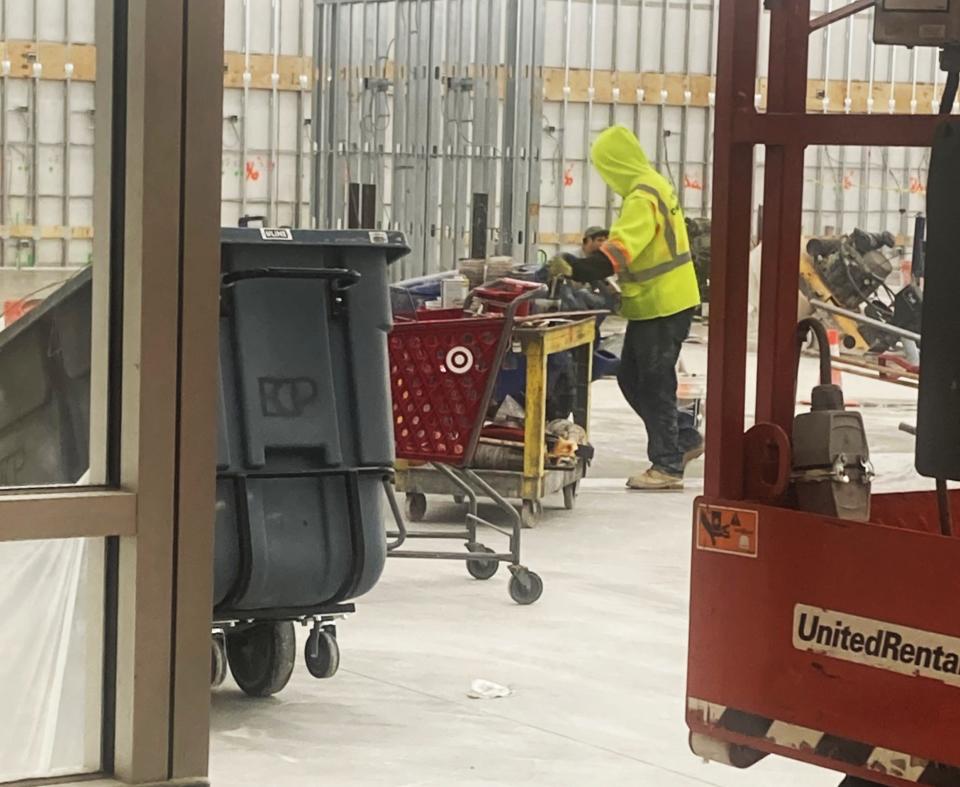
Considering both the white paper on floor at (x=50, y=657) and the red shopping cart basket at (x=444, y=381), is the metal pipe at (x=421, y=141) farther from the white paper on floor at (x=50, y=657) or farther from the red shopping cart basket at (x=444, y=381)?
the white paper on floor at (x=50, y=657)

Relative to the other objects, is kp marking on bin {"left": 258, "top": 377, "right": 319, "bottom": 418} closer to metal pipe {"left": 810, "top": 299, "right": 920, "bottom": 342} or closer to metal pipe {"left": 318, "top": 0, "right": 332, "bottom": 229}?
metal pipe {"left": 810, "top": 299, "right": 920, "bottom": 342}

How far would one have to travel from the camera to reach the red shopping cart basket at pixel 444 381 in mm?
6516

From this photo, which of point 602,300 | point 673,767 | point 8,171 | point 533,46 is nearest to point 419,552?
point 673,767

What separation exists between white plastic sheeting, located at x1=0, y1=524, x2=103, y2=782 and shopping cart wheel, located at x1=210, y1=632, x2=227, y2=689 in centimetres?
163

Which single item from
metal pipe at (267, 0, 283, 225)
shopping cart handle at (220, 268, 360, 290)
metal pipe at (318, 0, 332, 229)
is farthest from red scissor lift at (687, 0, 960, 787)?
metal pipe at (267, 0, 283, 225)

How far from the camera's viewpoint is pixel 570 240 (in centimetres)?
1947

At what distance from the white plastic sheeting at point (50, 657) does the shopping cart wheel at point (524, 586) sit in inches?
123

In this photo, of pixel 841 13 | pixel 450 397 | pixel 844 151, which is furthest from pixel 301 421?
pixel 844 151

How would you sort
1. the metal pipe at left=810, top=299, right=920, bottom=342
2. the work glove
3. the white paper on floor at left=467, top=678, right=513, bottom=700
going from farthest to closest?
the work glove
the white paper on floor at left=467, top=678, right=513, bottom=700
the metal pipe at left=810, top=299, right=920, bottom=342

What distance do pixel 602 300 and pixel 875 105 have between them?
753cm

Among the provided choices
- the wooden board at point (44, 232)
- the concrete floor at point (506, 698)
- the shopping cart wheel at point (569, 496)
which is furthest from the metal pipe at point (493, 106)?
the wooden board at point (44, 232)

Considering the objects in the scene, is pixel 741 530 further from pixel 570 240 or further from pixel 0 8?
pixel 570 240

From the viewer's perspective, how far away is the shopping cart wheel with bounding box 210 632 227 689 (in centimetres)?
496

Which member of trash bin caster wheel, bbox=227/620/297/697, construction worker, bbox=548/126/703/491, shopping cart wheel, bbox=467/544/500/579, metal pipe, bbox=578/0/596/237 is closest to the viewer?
trash bin caster wheel, bbox=227/620/297/697
